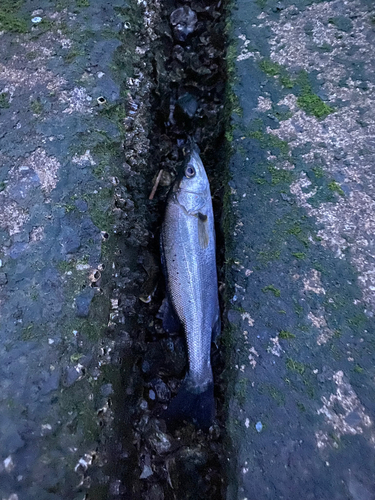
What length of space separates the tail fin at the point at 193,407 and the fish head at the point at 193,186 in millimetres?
1145

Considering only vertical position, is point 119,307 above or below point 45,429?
above

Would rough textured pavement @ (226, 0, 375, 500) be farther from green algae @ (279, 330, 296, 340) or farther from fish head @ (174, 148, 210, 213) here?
fish head @ (174, 148, 210, 213)

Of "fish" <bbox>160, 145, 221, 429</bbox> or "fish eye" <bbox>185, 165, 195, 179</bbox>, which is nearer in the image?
"fish" <bbox>160, 145, 221, 429</bbox>

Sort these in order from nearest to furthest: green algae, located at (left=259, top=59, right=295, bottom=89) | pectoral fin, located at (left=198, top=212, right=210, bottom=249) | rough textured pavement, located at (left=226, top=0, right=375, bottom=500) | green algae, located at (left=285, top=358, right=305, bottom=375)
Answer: rough textured pavement, located at (left=226, top=0, right=375, bottom=500) → green algae, located at (left=285, top=358, right=305, bottom=375) → pectoral fin, located at (left=198, top=212, right=210, bottom=249) → green algae, located at (left=259, top=59, right=295, bottom=89)

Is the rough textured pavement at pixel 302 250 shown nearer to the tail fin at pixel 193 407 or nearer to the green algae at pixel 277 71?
the green algae at pixel 277 71

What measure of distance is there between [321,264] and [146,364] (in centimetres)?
126

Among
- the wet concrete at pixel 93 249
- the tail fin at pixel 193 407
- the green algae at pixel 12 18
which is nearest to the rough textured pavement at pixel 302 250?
the tail fin at pixel 193 407

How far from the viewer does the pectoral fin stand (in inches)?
100

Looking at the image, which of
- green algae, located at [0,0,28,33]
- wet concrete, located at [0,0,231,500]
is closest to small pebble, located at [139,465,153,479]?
wet concrete, located at [0,0,231,500]

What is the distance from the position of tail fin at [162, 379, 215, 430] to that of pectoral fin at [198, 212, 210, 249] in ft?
2.82

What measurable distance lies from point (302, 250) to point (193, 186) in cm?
87

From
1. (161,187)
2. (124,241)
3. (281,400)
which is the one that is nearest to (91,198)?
(124,241)

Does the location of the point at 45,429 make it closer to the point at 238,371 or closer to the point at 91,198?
the point at 238,371

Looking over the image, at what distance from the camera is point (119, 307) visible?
2.38 metres
